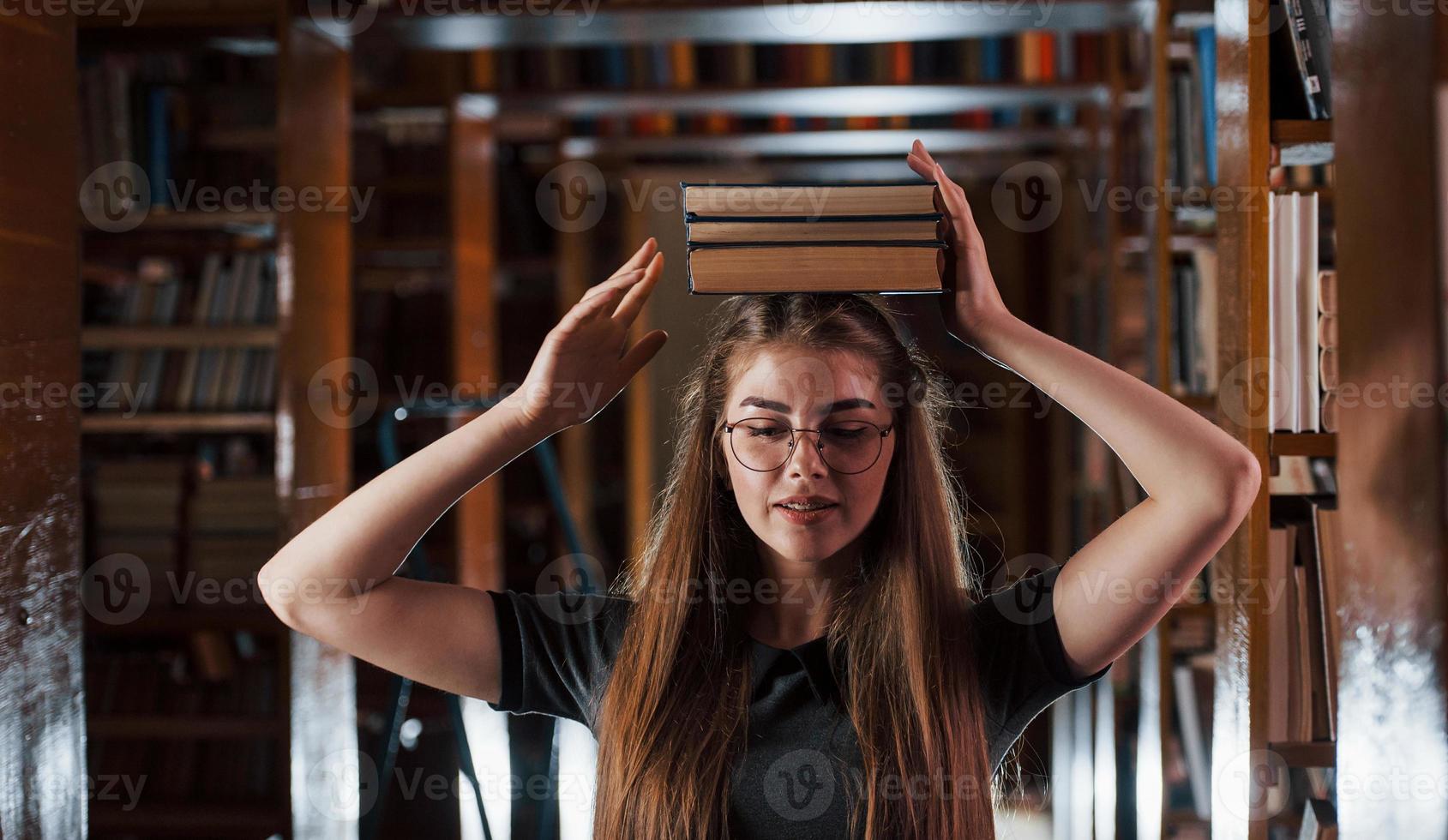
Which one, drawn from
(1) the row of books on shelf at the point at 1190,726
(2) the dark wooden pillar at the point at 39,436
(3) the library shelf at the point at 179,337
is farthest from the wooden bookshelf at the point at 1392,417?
(3) the library shelf at the point at 179,337

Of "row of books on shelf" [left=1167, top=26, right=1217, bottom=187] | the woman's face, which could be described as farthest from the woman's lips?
"row of books on shelf" [left=1167, top=26, right=1217, bottom=187]

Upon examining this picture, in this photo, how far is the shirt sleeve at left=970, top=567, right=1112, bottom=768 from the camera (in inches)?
48.8

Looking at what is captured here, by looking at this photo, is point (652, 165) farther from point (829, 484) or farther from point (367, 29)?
point (829, 484)

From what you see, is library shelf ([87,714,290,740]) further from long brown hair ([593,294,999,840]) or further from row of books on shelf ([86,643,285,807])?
long brown hair ([593,294,999,840])

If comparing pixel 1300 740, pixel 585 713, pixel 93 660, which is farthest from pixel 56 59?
pixel 93 660

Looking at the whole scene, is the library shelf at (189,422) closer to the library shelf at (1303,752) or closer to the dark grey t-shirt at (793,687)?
the dark grey t-shirt at (793,687)

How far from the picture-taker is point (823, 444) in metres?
1.17

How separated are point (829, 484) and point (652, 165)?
14.1 feet

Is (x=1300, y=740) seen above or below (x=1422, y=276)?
below

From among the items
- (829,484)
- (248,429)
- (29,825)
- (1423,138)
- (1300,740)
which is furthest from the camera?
(248,429)

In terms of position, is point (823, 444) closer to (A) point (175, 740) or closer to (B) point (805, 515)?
(B) point (805, 515)

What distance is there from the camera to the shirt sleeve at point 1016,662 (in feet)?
4.06

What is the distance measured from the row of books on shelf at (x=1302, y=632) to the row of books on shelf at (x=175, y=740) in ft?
8.34

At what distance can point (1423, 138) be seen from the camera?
729 mm
